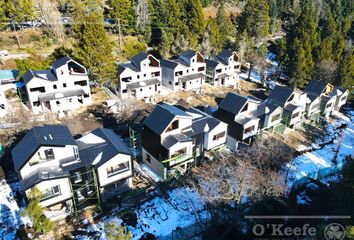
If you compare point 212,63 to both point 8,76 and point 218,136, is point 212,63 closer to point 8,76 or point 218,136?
point 218,136

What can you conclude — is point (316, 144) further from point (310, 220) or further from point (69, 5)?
point (69, 5)

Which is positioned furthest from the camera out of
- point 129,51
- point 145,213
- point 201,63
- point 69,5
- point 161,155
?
point 69,5

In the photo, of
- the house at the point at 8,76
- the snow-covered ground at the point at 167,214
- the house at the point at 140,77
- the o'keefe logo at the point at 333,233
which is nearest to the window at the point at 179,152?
the snow-covered ground at the point at 167,214

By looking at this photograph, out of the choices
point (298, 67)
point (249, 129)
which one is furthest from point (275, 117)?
point (298, 67)

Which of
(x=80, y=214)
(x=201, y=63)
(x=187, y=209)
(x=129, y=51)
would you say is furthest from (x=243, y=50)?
(x=80, y=214)

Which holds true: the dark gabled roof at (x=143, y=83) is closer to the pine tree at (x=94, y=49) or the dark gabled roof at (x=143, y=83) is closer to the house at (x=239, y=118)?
the pine tree at (x=94, y=49)

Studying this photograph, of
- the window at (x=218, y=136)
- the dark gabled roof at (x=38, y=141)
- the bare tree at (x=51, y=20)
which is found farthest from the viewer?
the bare tree at (x=51, y=20)
